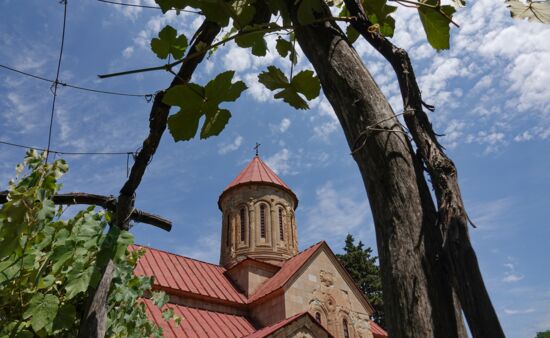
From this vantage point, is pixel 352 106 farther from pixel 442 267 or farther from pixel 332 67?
pixel 442 267

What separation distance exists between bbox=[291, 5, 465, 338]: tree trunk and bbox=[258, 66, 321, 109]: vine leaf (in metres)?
0.07

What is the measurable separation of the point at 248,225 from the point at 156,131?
42.0ft

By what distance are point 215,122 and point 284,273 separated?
1245 centimetres

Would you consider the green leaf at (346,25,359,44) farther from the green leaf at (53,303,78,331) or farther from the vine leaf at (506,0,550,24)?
the green leaf at (53,303,78,331)

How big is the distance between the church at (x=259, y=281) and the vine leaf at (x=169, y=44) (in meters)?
8.77

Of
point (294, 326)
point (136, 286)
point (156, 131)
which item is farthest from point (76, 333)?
point (294, 326)

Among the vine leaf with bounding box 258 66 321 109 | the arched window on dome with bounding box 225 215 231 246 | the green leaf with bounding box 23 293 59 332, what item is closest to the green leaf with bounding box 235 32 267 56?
the vine leaf with bounding box 258 66 321 109

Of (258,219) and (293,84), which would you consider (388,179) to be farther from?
(258,219)

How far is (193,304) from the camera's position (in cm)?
1175

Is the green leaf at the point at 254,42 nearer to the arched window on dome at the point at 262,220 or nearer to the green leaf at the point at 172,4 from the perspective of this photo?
the green leaf at the point at 172,4

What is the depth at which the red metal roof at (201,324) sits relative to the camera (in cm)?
975

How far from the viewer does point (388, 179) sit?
782 mm

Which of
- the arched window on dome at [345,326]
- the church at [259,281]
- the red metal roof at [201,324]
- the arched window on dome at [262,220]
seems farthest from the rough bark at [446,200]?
the arched window on dome at [262,220]

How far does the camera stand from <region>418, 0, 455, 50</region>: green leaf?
0.92m
